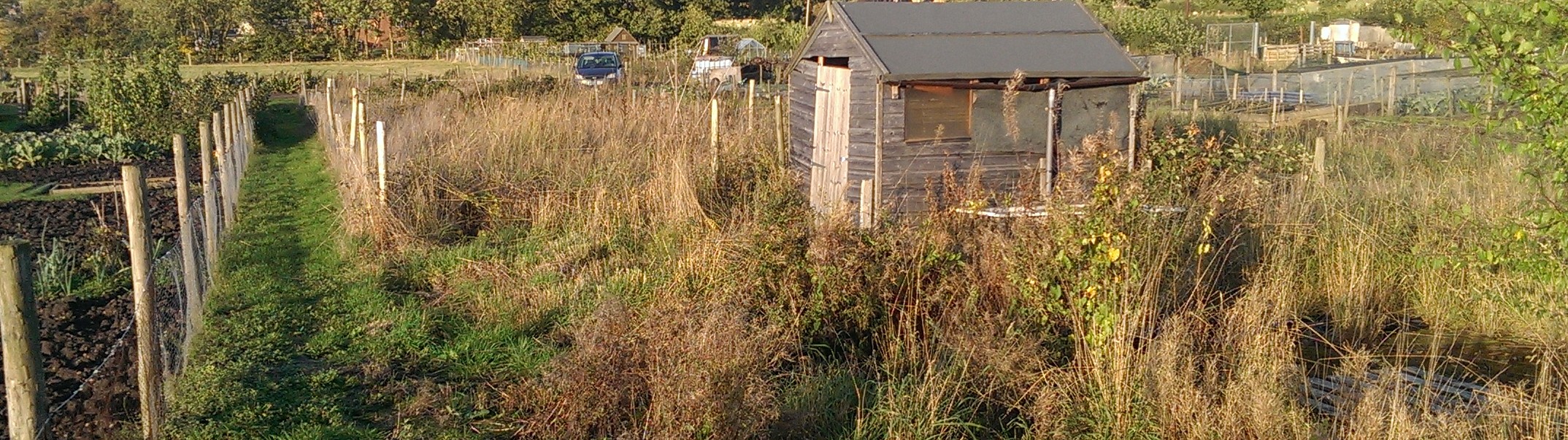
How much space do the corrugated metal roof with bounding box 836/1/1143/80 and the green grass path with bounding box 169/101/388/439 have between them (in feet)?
14.9

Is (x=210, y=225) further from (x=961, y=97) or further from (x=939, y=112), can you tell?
(x=961, y=97)

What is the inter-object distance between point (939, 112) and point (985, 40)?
0.80 meters

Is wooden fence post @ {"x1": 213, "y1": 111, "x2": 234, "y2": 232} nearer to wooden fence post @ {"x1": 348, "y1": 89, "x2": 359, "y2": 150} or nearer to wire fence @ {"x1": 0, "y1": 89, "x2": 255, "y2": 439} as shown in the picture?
wire fence @ {"x1": 0, "y1": 89, "x2": 255, "y2": 439}

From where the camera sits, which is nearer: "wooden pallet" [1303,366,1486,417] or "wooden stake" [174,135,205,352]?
"wooden pallet" [1303,366,1486,417]

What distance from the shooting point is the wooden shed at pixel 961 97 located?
10.8 m

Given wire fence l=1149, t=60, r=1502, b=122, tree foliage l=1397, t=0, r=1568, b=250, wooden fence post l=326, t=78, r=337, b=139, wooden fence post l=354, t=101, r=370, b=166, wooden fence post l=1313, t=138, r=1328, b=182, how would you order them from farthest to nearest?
1. wire fence l=1149, t=60, r=1502, b=122
2. wooden fence post l=326, t=78, r=337, b=139
3. wooden fence post l=354, t=101, r=370, b=166
4. wooden fence post l=1313, t=138, r=1328, b=182
5. tree foliage l=1397, t=0, r=1568, b=250

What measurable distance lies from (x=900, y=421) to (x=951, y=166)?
197 inches

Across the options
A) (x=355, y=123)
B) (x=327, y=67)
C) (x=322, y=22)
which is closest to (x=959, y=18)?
(x=355, y=123)

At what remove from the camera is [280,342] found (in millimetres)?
8078

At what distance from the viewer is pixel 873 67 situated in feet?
36.0

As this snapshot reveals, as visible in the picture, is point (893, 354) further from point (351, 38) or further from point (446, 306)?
point (351, 38)

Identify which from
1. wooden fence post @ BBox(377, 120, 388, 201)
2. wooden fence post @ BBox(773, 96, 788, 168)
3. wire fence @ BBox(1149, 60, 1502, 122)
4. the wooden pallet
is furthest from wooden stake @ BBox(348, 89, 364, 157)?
wire fence @ BBox(1149, 60, 1502, 122)

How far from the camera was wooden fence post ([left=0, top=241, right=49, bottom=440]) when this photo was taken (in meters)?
4.52

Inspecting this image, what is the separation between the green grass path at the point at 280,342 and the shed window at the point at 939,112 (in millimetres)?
4383
